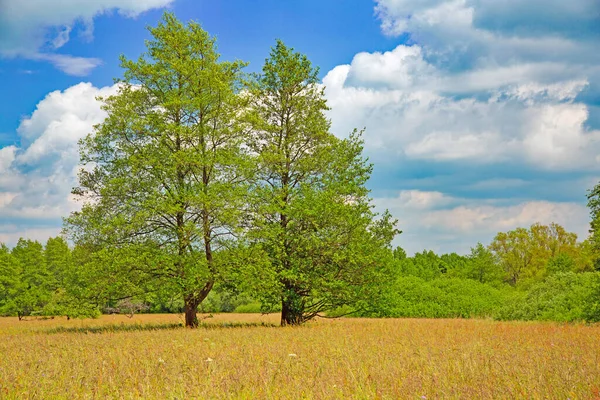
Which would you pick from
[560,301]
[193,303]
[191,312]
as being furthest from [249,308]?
[560,301]

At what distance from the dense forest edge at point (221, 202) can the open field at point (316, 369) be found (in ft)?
21.5

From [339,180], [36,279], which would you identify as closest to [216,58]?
[339,180]

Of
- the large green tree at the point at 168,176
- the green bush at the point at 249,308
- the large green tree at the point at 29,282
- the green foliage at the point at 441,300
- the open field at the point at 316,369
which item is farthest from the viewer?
the green bush at the point at 249,308

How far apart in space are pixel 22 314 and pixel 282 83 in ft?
132

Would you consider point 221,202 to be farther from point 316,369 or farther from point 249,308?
point 249,308

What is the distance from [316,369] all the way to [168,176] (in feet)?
46.9

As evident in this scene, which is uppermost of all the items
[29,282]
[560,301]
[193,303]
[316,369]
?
[29,282]

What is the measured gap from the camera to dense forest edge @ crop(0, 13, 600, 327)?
20.8m

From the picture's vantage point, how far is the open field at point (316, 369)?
7.36 metres

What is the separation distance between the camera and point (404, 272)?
54.9m

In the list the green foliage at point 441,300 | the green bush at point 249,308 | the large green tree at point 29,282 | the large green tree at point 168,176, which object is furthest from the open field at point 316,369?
the green bush at point 249,308

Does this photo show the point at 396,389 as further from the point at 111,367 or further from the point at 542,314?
the point at 542,314

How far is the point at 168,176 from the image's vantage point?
21.6 m

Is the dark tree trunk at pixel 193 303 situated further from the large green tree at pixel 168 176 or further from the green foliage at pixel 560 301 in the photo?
the green foliage at pixel 560 301
